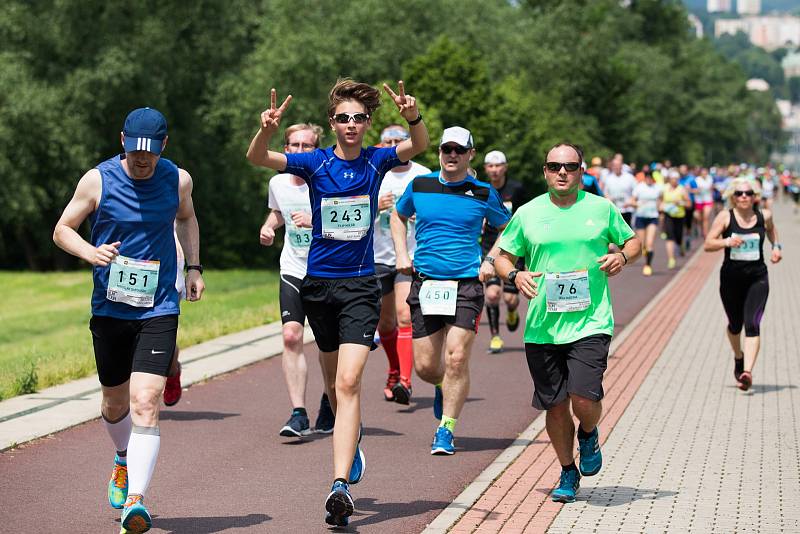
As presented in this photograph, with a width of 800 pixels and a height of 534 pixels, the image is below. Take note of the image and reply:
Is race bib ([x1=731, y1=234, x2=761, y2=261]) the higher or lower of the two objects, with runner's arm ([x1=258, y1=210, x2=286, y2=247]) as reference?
lower

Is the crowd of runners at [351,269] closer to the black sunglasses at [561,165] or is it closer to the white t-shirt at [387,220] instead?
the black sunglasses at [561,165]

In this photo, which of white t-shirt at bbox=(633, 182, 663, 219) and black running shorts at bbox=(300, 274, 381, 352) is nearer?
black running shorts at bbox=(300, 274, 381, 352)

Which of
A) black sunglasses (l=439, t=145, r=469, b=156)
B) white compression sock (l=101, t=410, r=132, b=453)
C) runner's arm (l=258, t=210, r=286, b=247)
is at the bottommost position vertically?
white compression sock (l=101, t=410, r=132, b=453)

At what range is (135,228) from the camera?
6238 millimetres

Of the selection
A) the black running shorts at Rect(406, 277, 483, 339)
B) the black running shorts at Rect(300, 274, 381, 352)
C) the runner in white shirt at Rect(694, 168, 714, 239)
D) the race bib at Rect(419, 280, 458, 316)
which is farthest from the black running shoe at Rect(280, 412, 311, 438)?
the runner in white shirt at Rect(694, 168, 714, 239)

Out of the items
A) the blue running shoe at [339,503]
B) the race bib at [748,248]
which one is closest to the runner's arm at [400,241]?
the blue running shoe at [339,503]

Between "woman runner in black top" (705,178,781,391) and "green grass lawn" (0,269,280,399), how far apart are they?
209 inches

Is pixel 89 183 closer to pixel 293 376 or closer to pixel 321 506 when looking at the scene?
pixel 321 506

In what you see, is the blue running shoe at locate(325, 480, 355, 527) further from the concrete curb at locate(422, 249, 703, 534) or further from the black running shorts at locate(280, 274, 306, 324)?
the black running shorts at locate(280, 274, 306, 324)

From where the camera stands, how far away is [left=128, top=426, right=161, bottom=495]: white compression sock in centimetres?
597

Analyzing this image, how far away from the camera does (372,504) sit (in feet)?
22.8

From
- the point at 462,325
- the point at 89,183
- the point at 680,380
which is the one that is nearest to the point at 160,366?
the point at 89,183

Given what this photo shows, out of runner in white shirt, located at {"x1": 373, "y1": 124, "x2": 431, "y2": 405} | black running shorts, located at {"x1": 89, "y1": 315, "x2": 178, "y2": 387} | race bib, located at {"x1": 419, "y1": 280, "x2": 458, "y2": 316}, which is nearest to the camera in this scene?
black running shorts, located at {"x1": 89, "y1": 315, "x2": 178, "y2": 387}

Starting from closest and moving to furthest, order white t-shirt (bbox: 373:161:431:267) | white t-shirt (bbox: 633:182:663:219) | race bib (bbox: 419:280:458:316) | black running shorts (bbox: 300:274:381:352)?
black running shorts (bbox: 300:274:381:352), race bib (bbox: 419:280:458:316), white t-shirt (bbox: 373:161:431:267), white t-shirt (bbox: 633:182:663:219)
